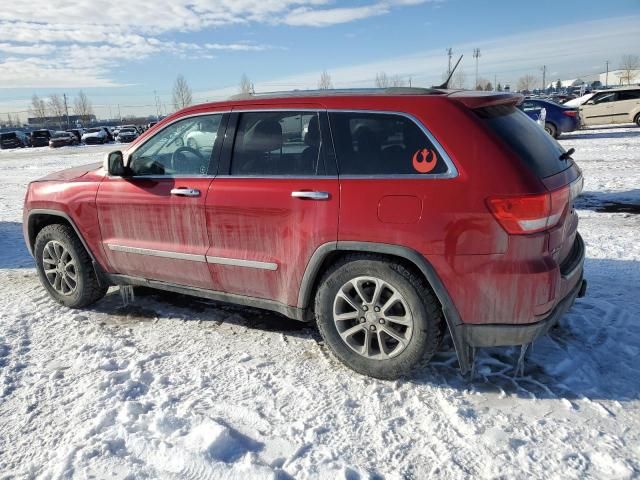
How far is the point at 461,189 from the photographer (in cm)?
284

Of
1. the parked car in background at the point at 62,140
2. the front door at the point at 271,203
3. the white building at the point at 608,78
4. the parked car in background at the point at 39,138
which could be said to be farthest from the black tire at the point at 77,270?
the white building at the point at 608,78

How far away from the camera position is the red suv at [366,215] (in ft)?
9.32

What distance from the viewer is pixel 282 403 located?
10.1ft

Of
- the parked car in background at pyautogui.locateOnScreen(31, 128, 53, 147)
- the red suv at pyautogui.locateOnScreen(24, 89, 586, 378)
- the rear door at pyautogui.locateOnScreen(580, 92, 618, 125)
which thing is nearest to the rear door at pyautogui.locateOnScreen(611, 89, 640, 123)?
the rear door at pyautogui.locateOnScreen(580, 92, 618, 125)

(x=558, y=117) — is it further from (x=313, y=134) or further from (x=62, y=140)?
(x=62, y=140)

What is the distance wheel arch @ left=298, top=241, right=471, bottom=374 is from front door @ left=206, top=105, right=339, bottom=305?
6cm

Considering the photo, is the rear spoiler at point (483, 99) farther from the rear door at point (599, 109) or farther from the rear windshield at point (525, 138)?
the rear door at point (599, 109)

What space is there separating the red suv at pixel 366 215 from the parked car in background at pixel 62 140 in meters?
39.7

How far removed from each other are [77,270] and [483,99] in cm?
360

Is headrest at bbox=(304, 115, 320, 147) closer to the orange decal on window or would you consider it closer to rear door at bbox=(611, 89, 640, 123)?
the orange decal on window

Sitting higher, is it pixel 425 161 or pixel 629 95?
pixel 629 95

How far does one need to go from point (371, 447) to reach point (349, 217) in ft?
4.25

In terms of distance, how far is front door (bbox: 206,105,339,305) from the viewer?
3275 millimetres

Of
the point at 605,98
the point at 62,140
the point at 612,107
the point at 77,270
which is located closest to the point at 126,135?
→ the point at 62,140
